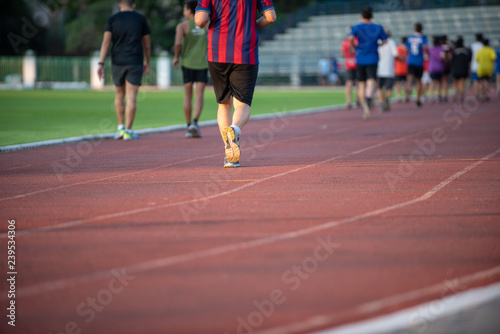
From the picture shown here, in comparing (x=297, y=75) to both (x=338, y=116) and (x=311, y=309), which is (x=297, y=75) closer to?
(x=338, y=116)

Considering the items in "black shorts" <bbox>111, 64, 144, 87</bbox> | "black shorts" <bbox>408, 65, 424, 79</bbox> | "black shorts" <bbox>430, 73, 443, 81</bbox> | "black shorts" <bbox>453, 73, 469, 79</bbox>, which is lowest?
"black shorts" <bbox>430, 73, 443, 81</bbox>

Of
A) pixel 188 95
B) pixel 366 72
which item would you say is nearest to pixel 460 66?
pixel 366 72

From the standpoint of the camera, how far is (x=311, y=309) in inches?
152

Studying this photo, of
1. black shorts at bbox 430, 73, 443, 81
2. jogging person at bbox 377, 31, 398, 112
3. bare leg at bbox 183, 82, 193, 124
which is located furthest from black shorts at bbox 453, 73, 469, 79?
bare leg at bbox 183, 82, 193, 124

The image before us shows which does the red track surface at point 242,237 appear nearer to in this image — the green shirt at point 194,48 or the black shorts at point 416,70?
the green shirt at point 194,48

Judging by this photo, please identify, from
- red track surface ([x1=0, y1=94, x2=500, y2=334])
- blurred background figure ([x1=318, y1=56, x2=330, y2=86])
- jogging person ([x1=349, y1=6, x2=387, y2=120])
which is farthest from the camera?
blurred background figure ([x1=318, y1=56, x2=330, y2=86])

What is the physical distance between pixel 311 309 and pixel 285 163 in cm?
606

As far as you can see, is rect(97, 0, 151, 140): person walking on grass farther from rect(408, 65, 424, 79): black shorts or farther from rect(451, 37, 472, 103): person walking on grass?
rect(451, 37, 472, 103): person walking on grass

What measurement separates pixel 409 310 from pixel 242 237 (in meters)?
1.83

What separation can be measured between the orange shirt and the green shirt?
14.4m

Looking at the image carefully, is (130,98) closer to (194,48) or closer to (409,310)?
(194,48)

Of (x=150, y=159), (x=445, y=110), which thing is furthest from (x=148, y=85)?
(x=150, y=159)

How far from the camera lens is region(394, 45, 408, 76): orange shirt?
26859 millimetres

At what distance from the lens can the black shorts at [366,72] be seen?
1869 cm
